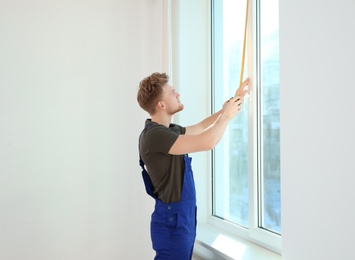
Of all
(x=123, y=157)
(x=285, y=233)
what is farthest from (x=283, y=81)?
(x=123, y=157)

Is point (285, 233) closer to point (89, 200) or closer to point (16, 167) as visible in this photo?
point (89, 200)

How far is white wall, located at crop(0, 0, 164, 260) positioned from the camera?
2029mm

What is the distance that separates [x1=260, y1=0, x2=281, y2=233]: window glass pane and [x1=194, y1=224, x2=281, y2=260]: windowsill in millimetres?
151

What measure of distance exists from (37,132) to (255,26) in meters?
1.51

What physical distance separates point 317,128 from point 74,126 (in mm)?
1611

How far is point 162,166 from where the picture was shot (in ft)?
5.44

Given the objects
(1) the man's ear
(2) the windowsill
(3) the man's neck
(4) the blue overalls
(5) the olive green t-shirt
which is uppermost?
(1) the man's ear

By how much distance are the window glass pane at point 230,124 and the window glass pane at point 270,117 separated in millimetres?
216

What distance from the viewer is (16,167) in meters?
2.03

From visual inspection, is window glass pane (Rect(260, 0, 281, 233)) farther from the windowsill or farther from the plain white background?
the plain white background

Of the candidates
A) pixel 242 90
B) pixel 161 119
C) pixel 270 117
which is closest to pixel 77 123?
pixel 161 119

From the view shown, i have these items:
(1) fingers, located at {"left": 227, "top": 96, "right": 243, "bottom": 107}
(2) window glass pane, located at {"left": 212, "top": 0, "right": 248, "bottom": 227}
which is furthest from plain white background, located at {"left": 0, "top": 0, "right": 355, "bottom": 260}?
(1) fingers, located at {"left": 227, "top": 96, "right": 243, "bottom": 107}

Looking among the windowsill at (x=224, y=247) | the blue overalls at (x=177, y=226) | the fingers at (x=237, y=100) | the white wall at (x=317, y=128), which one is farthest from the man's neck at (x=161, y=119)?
the windowsill at (x=224, y=247)

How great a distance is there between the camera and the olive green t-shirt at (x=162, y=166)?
1590mm
